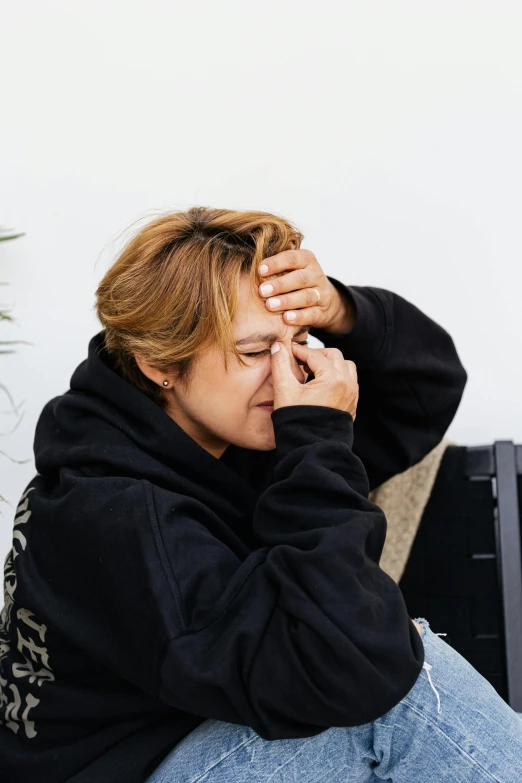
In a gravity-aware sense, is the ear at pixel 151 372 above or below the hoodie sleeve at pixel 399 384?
above

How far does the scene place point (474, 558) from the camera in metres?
1.65

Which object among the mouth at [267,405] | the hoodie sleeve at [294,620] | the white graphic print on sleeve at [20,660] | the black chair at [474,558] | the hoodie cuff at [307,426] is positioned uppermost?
the hoodie cuff at [307,426]

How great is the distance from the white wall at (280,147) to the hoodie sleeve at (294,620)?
984 millimetres

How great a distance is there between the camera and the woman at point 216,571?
989 mm

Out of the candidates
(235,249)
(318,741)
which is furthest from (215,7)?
(318,741)

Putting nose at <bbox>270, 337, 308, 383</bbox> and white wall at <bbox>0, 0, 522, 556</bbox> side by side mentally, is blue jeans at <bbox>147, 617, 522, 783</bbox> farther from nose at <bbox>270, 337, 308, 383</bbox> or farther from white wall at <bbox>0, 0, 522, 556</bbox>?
white wall at <bbox>0, 0, 522, 556</bbox>

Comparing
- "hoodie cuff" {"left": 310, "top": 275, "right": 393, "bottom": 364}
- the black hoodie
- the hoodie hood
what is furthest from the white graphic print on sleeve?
"hoodie cuff" {"left": 310, "top": 275, "right": 393, "bottom": 364}

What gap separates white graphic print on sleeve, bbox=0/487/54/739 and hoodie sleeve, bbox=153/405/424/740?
240mm

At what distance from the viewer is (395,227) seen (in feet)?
6.47

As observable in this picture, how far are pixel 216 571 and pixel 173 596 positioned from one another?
60mm

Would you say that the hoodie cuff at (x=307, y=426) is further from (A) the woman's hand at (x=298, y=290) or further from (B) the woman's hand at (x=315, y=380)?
(A) the woman's hand at (x=298, y=290)

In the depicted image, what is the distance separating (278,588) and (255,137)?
1.23m

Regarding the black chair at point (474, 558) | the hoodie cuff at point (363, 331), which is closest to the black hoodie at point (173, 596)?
the hoodie cuff at point (363, 331)

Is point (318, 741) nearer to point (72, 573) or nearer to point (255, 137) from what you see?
point (72, 573)
